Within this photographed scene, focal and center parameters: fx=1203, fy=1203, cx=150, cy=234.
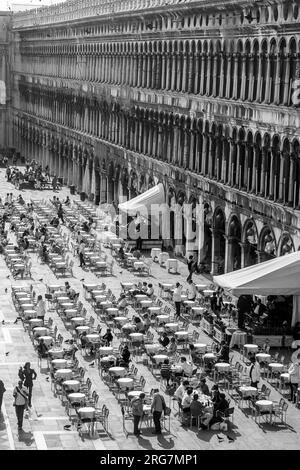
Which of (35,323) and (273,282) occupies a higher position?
(273,282)

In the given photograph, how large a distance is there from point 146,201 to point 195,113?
279 inches

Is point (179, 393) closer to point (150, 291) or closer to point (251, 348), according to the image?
point (251, 348)

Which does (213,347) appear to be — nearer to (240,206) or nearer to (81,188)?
(240,206)

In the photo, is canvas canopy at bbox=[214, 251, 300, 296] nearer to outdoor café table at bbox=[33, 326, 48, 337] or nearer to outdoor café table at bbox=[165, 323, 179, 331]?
outdoor café table at bbox=[165, 323, 179, 331]

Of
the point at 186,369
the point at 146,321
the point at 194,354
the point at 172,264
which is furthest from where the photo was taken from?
the point at 172,264

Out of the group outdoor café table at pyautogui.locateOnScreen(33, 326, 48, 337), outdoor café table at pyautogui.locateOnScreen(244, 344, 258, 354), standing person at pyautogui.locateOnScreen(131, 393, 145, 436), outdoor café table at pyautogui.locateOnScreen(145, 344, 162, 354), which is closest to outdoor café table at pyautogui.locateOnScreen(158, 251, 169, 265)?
outdoor café table at pyautogui.locateOnScreen(33, 326, 48, 337)

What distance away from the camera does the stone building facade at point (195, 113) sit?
52469 millimetres

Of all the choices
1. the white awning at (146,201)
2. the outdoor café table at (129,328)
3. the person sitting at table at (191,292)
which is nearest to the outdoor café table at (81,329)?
the outdoor café table at (129,328)

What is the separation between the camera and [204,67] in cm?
6475

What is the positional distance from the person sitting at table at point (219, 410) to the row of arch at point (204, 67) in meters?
18.7

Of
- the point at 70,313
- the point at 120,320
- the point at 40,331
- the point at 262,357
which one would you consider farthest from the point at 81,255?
the point at 262,357

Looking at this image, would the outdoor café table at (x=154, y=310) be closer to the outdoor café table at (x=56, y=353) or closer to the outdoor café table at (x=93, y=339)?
the outdoor café table at (x=93, y=339)

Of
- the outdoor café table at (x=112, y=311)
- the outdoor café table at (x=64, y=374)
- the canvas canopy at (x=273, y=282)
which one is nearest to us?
the outdoor café table at (x=64, y=374)
